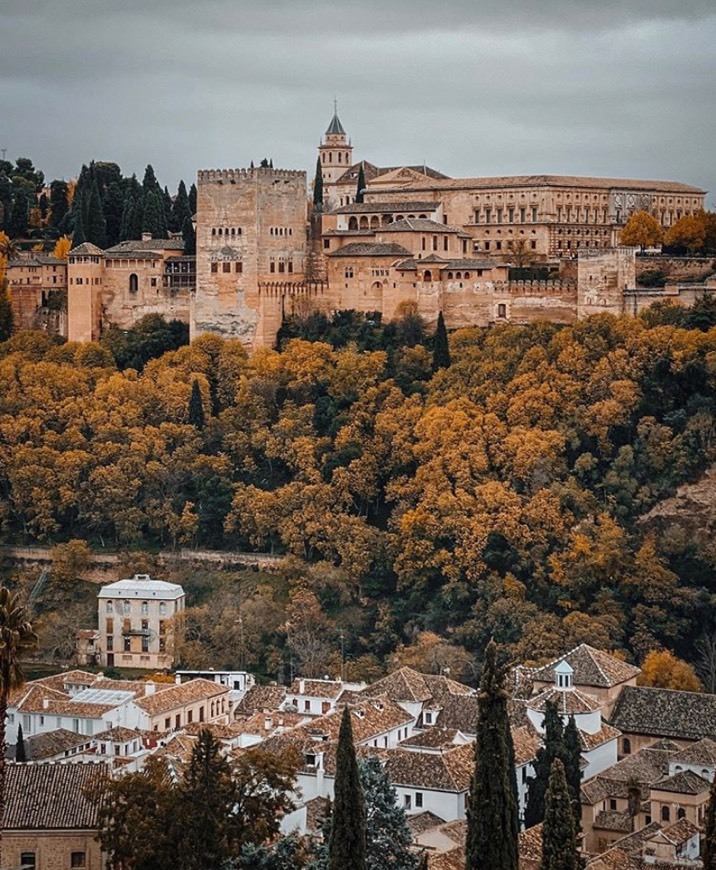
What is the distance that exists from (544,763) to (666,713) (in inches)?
213

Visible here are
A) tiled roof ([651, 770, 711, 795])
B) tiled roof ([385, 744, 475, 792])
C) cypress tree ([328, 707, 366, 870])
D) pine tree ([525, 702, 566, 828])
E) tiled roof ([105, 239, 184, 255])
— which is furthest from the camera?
tiled roof ([105, 239, 184, 255])

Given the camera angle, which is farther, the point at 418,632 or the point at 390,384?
the point at 390,384

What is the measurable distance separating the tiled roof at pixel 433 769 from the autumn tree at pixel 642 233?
28.4 meters

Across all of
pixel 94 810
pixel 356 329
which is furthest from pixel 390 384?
pixel 94 810

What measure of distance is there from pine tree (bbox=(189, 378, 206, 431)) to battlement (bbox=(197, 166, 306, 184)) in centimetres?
594

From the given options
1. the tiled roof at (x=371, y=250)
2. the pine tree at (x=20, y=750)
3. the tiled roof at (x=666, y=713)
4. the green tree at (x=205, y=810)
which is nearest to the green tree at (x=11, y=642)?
the green tree at (x=205, y=810)

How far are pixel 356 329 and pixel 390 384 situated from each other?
313cm

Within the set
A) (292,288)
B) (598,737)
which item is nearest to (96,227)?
(292,288)

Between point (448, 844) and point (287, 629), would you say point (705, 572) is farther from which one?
point (448, 844)

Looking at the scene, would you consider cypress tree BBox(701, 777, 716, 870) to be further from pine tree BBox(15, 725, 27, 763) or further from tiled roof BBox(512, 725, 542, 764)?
pine tree BBox(15, 725, 27, 763)

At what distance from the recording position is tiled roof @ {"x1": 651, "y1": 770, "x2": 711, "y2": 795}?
37.4m

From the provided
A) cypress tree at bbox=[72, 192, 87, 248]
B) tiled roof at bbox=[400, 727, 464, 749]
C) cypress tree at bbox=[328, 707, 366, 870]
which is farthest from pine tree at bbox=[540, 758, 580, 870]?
cypress tree at bbox=[72, 192, 87, 248]

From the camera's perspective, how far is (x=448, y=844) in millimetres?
35250

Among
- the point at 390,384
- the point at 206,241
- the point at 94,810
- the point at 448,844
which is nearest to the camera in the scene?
the point at 94,810
